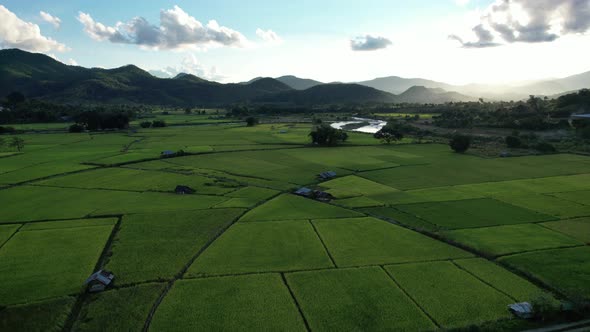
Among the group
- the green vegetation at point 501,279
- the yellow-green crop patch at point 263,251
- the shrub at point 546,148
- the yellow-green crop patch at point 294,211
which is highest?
the shrub at point 546,148

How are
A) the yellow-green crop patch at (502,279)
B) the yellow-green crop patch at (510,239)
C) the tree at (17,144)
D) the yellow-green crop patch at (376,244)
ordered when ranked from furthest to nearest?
1. the tree at (17,144)
2. the yellow-green crop patch at (510,239)
3. the yellow-green crop patch at (376,244)
4. the yellow-green crop patch at (502,279)

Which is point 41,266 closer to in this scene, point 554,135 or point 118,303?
point 118,303

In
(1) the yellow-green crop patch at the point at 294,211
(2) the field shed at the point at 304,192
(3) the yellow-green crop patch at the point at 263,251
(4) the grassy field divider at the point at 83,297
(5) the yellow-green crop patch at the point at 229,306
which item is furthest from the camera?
(2) the field shed at the point at 304,192

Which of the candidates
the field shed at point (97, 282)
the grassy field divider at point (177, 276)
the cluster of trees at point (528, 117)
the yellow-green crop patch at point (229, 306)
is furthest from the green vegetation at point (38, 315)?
the cluster of trees at point (528, 117)

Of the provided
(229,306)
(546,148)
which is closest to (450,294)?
(229,306)

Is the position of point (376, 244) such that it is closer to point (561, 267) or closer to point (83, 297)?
point (561, 267)

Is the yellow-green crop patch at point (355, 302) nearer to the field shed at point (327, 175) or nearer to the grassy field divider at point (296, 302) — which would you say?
the grassy field divider at point (296, 302)
